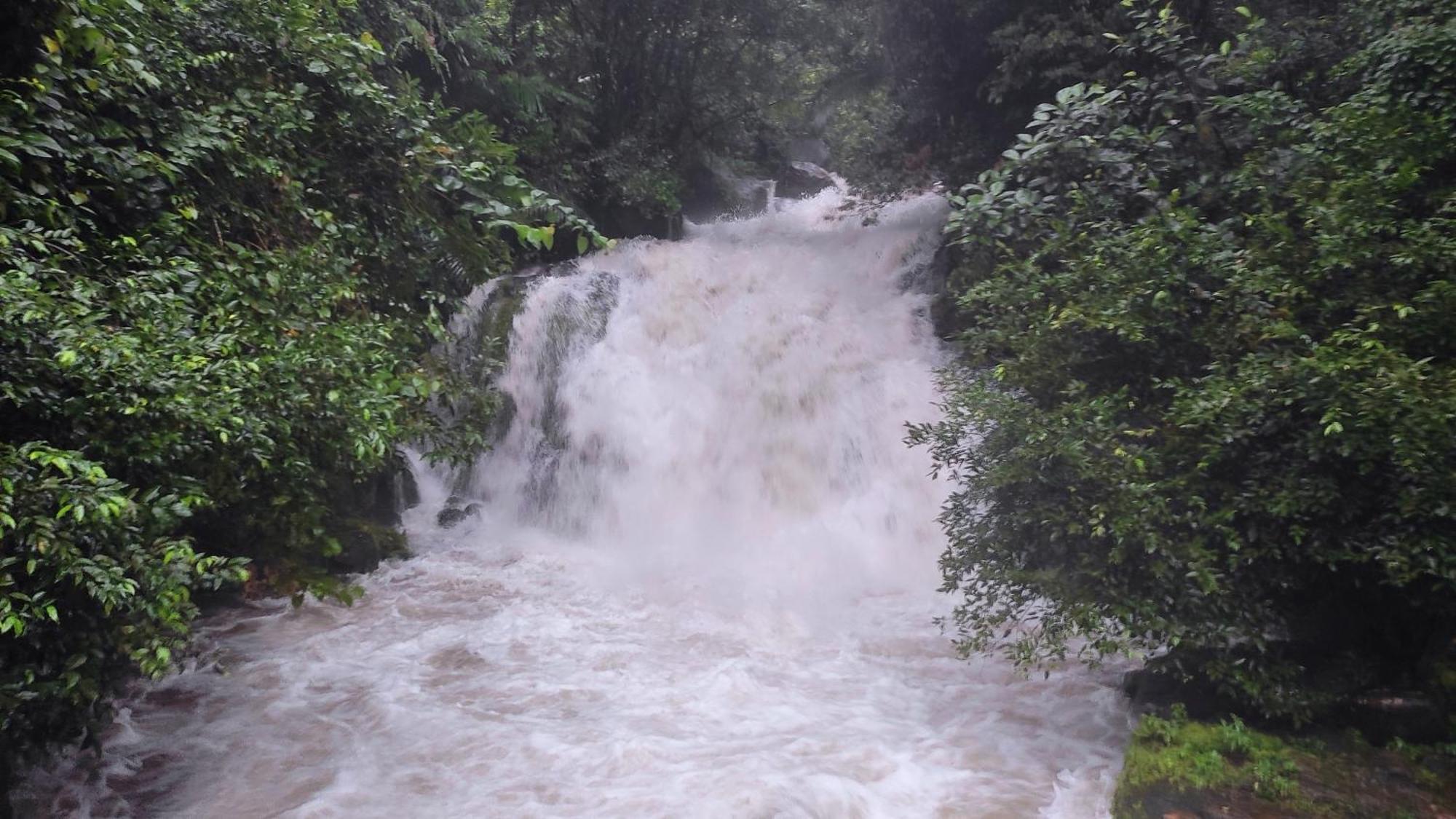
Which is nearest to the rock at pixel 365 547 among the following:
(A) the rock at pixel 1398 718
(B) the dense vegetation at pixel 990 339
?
(B) the dense vegetation at pixel 990 339

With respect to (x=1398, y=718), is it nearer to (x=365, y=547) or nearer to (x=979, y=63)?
(x=365, y=547)

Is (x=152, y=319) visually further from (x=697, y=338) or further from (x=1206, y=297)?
(x=697, y=338)

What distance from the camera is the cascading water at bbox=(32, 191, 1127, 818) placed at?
17.3 feet

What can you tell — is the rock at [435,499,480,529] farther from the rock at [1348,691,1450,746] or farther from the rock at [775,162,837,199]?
the rock at [775,162,837,199]

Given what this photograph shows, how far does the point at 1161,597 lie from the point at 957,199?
2789 millimetres

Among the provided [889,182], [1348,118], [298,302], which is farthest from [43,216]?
[889,182]

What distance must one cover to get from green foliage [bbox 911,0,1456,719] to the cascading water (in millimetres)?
1092

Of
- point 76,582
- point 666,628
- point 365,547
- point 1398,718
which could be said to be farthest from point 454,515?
point 1398,718

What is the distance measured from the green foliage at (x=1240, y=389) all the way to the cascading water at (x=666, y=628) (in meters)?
1.09

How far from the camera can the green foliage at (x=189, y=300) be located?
3.27 meters

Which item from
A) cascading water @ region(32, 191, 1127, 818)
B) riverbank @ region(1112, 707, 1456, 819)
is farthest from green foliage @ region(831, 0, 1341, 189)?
riverbank @ region(1112, 707, 1456, 819)

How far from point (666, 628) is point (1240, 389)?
4.94 metres

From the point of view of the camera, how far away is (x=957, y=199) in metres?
6.02

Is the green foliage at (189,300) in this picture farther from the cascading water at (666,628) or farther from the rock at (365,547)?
the rock at (365,547)
